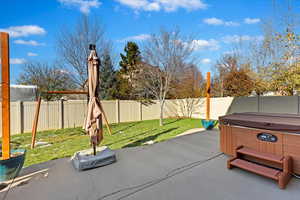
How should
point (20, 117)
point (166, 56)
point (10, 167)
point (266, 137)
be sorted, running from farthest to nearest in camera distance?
point (166, 56) < point (20, 117) < point (266, 137) < point (10, 167)

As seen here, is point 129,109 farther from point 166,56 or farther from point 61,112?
point 166,56

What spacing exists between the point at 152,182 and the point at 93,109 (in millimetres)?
1661

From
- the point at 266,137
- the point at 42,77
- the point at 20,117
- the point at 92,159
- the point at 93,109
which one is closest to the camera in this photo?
the point at 266,137

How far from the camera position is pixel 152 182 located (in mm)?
2189

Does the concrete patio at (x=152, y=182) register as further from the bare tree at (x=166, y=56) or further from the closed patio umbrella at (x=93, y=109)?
the bare tree at (x=166, y=56)

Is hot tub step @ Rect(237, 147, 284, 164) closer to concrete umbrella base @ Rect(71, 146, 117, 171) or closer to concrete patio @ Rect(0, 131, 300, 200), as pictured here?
concrete patio @ Rect(0, 131, 300, 200)

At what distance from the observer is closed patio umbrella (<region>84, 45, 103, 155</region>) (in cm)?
273

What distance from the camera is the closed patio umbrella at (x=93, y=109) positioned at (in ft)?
8.95

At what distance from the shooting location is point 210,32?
8945mm

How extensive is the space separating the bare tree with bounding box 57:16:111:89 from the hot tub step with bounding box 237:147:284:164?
29.7ft

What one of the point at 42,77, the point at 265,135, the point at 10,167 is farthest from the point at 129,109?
the point at 265,135

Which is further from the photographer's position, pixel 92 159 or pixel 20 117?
pixel 20 117

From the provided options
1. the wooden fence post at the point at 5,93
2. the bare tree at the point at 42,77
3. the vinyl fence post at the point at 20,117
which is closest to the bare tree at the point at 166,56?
the vinyl fence post at the point at 20,117

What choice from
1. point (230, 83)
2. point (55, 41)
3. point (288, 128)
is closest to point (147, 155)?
point (288, 128)
